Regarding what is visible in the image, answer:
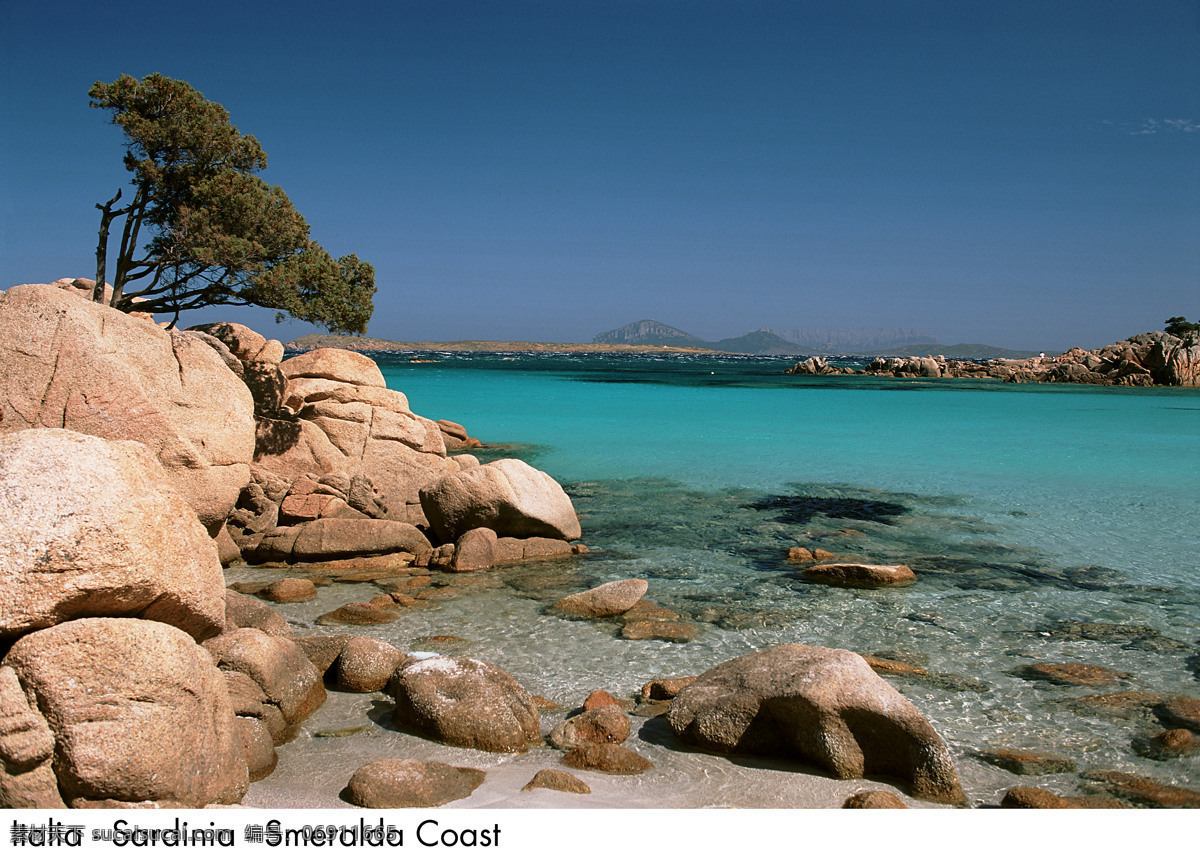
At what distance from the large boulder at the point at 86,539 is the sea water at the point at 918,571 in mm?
3744

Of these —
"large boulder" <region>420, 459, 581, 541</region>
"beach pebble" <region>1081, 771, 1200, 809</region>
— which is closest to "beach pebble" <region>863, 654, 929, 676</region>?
"beach pebble" <region>1081, 771, 1200, 809</region>

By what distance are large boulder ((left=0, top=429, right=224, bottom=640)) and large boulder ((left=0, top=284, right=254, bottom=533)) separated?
109 inches

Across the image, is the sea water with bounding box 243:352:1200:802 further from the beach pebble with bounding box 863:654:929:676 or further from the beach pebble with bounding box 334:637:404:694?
the beach pebble with bounding box 334:637:404:694

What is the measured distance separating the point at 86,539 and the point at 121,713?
113 cm

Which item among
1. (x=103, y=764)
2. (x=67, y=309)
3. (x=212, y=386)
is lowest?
(x=103, y=764)

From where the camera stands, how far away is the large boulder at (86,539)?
16.1 ft

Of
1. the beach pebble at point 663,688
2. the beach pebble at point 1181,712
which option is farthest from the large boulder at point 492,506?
the beach pebble at point 1181,712

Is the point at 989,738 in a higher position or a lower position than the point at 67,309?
lower

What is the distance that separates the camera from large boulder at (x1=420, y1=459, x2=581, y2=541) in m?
13.7

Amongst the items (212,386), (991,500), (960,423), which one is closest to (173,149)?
(212,386)

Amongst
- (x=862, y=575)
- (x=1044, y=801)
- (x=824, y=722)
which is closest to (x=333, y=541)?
(x=862, y=575)

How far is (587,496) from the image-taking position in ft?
64.9
